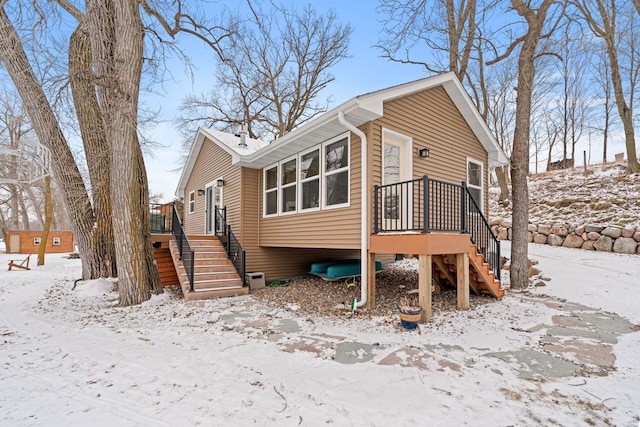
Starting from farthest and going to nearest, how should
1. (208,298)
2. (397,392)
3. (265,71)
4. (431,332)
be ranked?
(265,71) → (208,298) → (431,332) → (397,392)

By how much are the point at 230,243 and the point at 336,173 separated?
155 inches

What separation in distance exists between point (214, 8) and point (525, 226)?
901cm

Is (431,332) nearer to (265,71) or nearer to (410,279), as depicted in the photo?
(410,279)

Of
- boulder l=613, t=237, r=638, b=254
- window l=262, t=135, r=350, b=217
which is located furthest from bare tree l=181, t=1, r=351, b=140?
boulder l=613, t=237, r=638, b=254

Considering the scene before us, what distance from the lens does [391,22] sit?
9.50m

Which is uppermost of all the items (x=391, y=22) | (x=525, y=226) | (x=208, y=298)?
(x=391, y=22)

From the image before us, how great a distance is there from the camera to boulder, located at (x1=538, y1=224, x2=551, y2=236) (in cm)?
1073

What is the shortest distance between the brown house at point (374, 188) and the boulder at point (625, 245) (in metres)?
4.30

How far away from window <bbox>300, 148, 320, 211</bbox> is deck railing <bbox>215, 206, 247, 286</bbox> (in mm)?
1928

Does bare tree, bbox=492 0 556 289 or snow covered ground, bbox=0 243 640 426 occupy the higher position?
bare tree, bbox=492 0 556 289

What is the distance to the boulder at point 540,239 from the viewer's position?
424 inches

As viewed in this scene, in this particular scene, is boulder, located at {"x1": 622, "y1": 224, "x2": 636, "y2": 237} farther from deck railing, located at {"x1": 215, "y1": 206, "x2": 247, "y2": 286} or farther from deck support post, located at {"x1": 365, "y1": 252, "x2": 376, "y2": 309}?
deck railing, located at {"x1": 215, "y1": 206, "x2": 247, "y2": 286}

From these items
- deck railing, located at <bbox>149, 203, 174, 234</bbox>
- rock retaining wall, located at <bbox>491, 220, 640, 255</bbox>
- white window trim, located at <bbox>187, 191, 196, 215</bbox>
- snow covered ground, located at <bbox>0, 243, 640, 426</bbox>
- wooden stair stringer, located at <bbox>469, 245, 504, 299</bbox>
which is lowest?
snow covered ground, located at <bbox>0, 243, 640, 426</bbox>

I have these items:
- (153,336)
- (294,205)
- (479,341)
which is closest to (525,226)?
(479,341)
